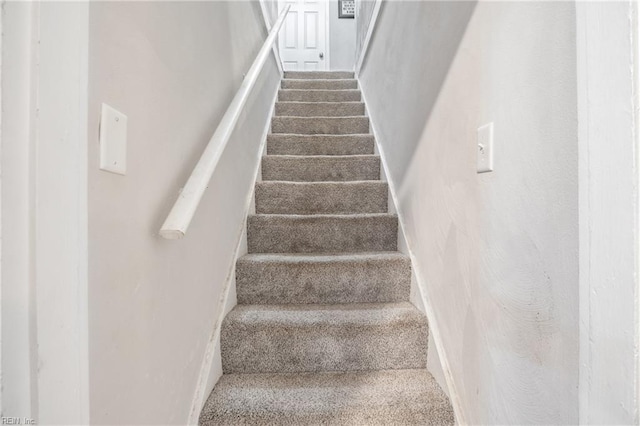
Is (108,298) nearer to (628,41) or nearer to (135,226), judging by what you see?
(135,226)

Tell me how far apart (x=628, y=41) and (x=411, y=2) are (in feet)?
4.20

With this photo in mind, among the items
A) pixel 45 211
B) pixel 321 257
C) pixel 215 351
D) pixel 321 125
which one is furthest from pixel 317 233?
pixel 45 211

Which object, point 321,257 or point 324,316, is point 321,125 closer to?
point 321,257

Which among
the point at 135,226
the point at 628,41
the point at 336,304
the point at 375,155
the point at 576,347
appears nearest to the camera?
the point at 628,41

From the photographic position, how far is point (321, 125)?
2459mm

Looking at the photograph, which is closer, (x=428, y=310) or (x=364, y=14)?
(x=428, y=310)

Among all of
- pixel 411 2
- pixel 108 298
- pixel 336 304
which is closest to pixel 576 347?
pixel 108 298

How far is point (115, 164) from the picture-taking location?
571 mm

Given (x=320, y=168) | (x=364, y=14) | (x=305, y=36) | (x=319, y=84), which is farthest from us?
(x=305, y=36)

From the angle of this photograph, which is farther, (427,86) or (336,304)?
(336,304)

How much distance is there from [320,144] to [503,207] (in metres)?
1.62

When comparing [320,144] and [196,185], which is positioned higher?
[320,144]

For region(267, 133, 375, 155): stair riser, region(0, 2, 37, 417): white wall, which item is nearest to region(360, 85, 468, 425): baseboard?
region(267, 133, 375, 155): stair riser

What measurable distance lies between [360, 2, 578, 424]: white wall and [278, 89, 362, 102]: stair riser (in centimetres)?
166
